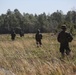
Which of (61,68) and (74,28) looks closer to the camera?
(61,68)

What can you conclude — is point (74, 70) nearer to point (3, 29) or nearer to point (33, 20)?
point (3, 29)

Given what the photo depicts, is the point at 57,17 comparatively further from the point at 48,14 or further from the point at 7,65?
the point at 7,65

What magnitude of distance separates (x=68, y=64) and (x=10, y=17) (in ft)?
430

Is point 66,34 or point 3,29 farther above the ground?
point 66,34

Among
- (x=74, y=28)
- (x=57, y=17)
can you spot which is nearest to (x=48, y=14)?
(x=57, y=17)

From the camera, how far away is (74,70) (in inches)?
411

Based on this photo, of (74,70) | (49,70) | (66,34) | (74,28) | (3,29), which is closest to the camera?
(49,70)

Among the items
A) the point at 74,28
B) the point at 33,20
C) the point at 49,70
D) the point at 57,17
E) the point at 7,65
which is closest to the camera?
the point at 49,70

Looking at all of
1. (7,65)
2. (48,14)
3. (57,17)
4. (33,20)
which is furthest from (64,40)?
(48,14)

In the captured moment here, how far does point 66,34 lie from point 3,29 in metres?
118

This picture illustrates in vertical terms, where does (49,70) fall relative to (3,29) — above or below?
above

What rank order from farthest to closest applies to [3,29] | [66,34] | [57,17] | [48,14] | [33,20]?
1. [48,14]
2. [57,17]
3. [33,20]
4. [3,29]
5. [66,34]

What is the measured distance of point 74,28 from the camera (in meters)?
52.9

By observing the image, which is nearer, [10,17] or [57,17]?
[10,17]
